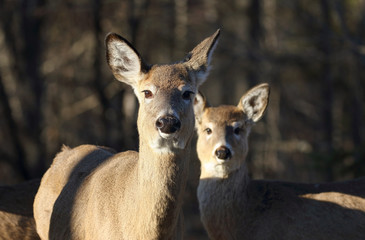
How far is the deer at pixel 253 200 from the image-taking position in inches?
331

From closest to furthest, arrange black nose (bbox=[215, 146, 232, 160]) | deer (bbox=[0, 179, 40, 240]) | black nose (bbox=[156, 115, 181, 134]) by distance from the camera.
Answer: black nose (bbox=[156, 115, 181, 134]) < deer (bbox=[0, 179, 40, 240]) < black nose (bbox=[215, 146, 232, 160])

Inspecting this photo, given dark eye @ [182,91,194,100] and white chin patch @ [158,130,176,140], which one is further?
dark eye @ [182,91,194,100]

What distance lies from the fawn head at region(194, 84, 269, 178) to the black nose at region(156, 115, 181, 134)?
3209 millimetres

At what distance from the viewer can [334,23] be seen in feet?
72.4

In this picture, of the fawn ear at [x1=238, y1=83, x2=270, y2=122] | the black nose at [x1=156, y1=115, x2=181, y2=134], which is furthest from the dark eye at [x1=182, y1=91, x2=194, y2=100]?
the fawn ear at [x1=238, y1=83, x2=270, y2=122]

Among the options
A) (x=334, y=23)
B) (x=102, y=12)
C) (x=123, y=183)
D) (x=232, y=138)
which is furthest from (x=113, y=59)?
(x=334, y=23)

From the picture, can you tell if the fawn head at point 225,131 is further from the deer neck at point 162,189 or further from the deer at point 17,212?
the deer neck at point 162,189

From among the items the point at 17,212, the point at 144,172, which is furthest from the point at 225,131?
the point at 144,172

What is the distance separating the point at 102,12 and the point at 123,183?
533 inches

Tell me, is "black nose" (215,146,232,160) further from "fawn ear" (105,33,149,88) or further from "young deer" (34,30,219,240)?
"fawn ear" (105,33,149,88)

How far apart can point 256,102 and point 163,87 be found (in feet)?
12.7

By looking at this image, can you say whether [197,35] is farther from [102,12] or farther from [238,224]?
[238,224]

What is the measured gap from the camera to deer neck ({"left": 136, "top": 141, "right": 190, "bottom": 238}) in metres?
5.70

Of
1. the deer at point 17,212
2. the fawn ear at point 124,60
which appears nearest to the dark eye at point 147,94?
the fawn ear at point 124,60
